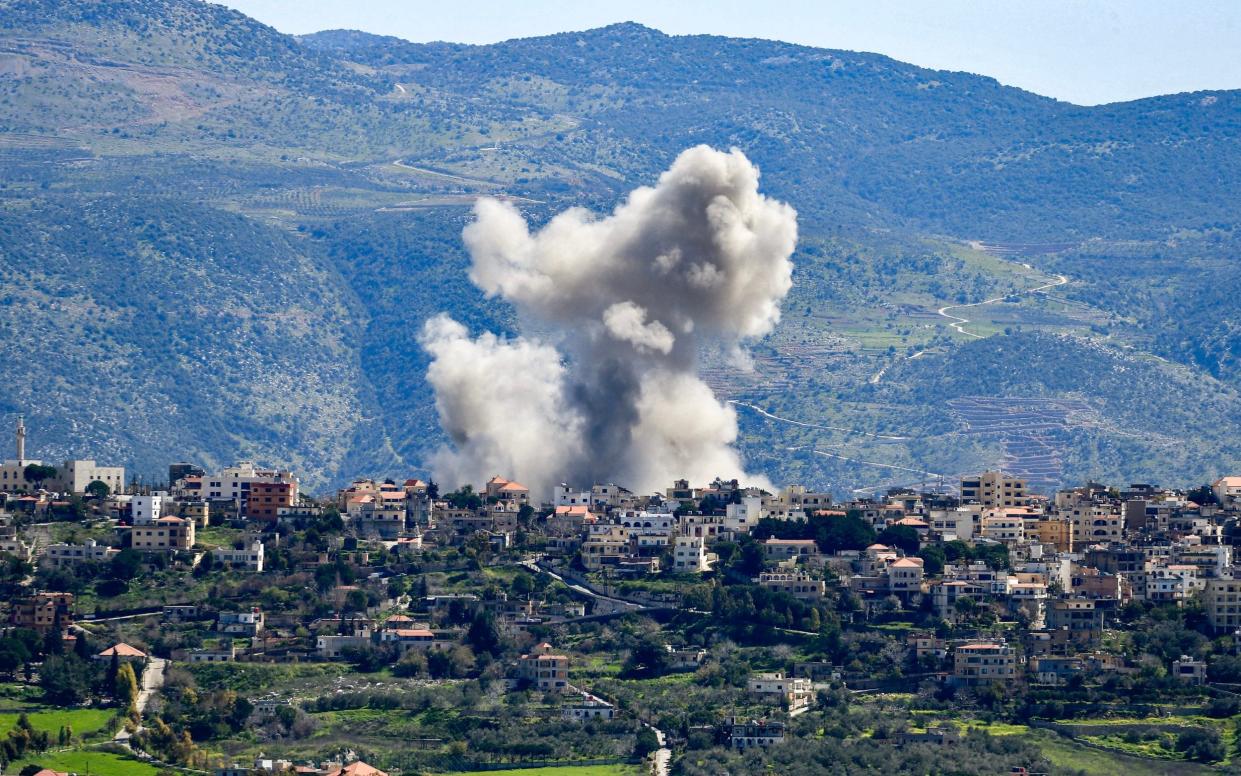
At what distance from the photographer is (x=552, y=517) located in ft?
417

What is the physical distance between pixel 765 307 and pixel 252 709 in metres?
48.2

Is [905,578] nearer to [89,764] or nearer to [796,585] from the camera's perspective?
[796,585]

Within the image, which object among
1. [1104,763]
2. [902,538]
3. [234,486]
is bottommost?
[1104,763]

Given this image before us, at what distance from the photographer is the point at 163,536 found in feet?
396

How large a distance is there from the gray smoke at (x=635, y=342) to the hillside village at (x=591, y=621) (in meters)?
7.84

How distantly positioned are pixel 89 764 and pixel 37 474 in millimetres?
36058

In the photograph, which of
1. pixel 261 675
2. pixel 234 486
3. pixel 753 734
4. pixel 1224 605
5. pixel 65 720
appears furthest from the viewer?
pixel 234 486

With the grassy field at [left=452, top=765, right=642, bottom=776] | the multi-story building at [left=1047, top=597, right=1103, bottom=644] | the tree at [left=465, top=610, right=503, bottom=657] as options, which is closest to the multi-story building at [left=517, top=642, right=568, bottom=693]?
the tree at [left=465, top=610, right=503, bottom=657]

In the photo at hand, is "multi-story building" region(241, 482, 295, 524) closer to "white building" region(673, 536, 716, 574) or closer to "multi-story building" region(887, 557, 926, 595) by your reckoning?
"white building" region(673, 536, 716, 574)

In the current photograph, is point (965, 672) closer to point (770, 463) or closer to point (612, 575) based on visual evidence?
point (612, 575)

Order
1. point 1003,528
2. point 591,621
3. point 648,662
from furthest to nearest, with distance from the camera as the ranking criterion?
point 1003,528 → point 591,621 → point 648,662

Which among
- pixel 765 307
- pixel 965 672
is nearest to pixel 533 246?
pixel 765 307

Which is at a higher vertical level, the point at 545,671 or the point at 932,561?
the point at 932,561

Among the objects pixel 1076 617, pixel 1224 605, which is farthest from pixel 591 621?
pixel 1224 605
